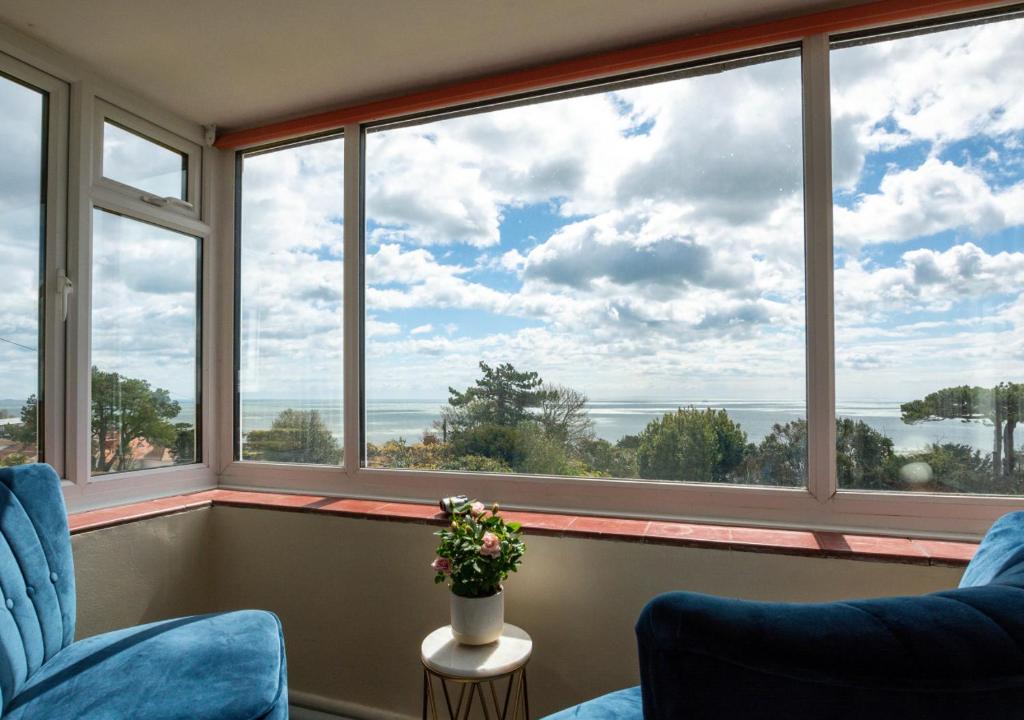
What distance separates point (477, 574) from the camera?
1.83 meters

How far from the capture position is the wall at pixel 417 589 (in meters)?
1.86

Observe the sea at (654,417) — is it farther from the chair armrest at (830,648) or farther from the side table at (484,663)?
the chair armrest at (830,648)

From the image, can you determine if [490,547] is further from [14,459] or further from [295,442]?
[14,459]

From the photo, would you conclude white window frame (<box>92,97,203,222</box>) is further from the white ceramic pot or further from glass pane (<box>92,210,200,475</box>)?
the white ceramic pot

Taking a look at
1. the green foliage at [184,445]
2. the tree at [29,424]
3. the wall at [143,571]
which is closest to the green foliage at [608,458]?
the wall at [143,571]

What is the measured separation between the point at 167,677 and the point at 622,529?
52.0 inches

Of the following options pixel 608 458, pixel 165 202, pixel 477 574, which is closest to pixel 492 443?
pixel 608 458

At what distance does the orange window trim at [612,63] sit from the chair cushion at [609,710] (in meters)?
1.99

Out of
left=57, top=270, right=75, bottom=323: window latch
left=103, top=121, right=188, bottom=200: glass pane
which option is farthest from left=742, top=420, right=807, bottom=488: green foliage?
left=103, top=121, right=188, bottom=200: glass pane

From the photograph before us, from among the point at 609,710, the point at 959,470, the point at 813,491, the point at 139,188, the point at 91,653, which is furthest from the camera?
the point at 139,188

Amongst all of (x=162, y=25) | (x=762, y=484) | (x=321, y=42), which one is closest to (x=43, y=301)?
(x=162, y=25)

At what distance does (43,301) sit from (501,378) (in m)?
1.67

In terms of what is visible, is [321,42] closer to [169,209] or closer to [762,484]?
[169,209]

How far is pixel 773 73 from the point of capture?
2.13 meters
